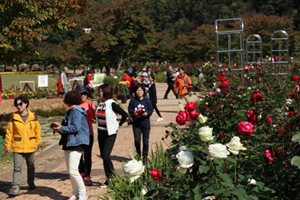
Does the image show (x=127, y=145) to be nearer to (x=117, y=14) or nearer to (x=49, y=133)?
(x=49, y=133)

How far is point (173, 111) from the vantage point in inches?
506

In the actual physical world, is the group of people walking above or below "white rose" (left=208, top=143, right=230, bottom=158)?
below

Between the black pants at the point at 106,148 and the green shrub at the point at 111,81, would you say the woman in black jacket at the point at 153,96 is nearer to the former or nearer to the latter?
the black pants at the point at 106,148

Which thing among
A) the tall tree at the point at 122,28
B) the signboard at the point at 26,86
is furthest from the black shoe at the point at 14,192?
the tall tree at the point at 122,28

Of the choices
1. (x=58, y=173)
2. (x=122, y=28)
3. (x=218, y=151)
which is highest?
(x=122, y=28)

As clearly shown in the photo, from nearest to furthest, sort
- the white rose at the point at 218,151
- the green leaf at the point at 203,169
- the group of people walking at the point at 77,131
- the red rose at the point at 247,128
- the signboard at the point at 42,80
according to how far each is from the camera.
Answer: the white rose at the point at 218,151
the green leaf at the point at 203,169
the red rose at the point at 247,128
the group of people walking at the point at 77,131
the signboard at the point at 42,80

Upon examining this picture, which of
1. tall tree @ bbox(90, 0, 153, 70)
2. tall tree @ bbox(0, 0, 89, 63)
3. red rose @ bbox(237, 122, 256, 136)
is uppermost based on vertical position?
tall tree @ bbox(90, 0, 153, 70)

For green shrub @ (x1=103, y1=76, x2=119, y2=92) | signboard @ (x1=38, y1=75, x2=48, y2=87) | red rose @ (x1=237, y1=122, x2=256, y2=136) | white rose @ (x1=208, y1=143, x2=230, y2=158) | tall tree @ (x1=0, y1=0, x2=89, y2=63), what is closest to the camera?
white rose @ (x1=208, y1=143, x2=230, y2=158)

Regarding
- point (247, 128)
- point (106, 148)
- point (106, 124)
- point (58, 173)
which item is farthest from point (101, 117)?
point (247, 128)

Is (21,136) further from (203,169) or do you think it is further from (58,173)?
(203,169)

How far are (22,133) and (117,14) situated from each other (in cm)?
2580

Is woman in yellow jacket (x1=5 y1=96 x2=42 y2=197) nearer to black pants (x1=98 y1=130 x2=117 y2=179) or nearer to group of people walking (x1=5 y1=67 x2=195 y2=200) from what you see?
group of people walking (x1=5 y1=67 x2=195 y2=200)

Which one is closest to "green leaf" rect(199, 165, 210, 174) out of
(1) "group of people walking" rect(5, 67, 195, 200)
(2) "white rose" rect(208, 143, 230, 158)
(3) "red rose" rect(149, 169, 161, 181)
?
(2) "white rose" rect(208, 143, 230, 158)

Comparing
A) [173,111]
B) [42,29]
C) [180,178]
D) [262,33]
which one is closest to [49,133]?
[42,29]
